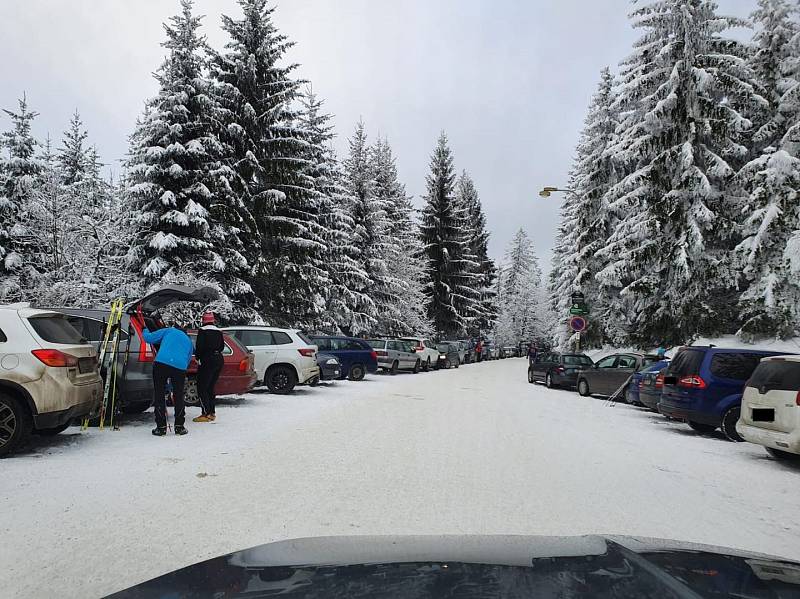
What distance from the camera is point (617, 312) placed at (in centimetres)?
3091

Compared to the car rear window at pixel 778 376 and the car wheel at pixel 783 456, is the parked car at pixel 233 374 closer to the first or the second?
the car rear window at pixel 778 376

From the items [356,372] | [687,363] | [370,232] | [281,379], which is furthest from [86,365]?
[370,232]

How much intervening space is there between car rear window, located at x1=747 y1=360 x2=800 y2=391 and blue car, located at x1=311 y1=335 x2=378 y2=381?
50.0ft

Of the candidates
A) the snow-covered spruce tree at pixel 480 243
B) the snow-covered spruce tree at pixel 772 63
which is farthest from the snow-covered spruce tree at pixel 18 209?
the snow-covered spruce tree at pixel 480 243

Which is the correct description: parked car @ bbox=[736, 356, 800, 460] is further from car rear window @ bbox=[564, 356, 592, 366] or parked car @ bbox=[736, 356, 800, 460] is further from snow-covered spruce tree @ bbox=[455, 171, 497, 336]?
snow-covered spruce tree @ bbox=[455, 171, 497, 336]

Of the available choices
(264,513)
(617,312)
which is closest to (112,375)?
(264,513)

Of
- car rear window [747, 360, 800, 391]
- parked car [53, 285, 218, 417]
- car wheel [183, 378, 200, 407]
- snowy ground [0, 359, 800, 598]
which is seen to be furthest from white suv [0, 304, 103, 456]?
car rear window [747, 360, 800, 391]

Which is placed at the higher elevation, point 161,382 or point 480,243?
point 480,243

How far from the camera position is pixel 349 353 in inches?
877

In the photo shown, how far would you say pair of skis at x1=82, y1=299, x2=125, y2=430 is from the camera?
9.05 metres

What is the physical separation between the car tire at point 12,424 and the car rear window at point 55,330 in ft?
2.91

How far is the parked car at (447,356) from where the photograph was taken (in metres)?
36.1

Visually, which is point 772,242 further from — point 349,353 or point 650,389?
point 349,353

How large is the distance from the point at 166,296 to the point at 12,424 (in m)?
3.60
